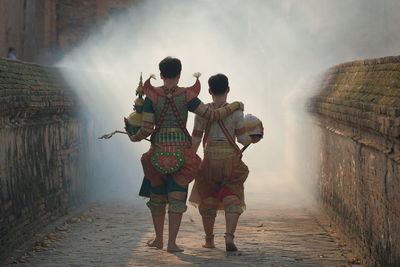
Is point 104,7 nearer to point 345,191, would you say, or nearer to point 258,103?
point 258,103

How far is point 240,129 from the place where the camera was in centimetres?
792

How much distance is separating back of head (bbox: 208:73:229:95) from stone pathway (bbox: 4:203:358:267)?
1.51m

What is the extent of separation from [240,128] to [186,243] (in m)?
1.35

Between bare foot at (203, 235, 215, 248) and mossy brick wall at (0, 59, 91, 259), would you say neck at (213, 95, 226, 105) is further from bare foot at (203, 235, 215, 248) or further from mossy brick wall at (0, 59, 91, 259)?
mossy brick wall at (0, 59, 91, 259)

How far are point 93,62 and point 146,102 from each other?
22.9m

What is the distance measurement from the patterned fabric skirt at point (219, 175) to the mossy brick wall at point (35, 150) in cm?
179

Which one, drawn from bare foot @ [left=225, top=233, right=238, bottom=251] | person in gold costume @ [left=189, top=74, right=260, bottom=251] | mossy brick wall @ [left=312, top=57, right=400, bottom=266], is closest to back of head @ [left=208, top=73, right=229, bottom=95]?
person in gold costume @ [left=189, top=74, right=260, bottom=251]

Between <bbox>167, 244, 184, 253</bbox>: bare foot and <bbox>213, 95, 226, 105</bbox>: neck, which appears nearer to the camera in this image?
<bbox>167, 244, 184, 253</bbox>: bare foot

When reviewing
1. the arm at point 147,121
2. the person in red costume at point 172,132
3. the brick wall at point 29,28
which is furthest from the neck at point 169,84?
the brick wall at point 29,28

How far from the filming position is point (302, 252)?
25.8 feet

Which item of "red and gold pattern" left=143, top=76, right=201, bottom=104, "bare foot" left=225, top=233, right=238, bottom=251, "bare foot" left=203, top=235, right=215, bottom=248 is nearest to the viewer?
"bare foot" left=225, top=233, right=238, bottom=251

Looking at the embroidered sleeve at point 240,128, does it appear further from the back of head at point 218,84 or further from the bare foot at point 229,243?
the bare foot at point 229,243

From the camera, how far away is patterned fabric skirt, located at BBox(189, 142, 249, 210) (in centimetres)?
785

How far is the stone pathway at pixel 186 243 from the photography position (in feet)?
24.3
